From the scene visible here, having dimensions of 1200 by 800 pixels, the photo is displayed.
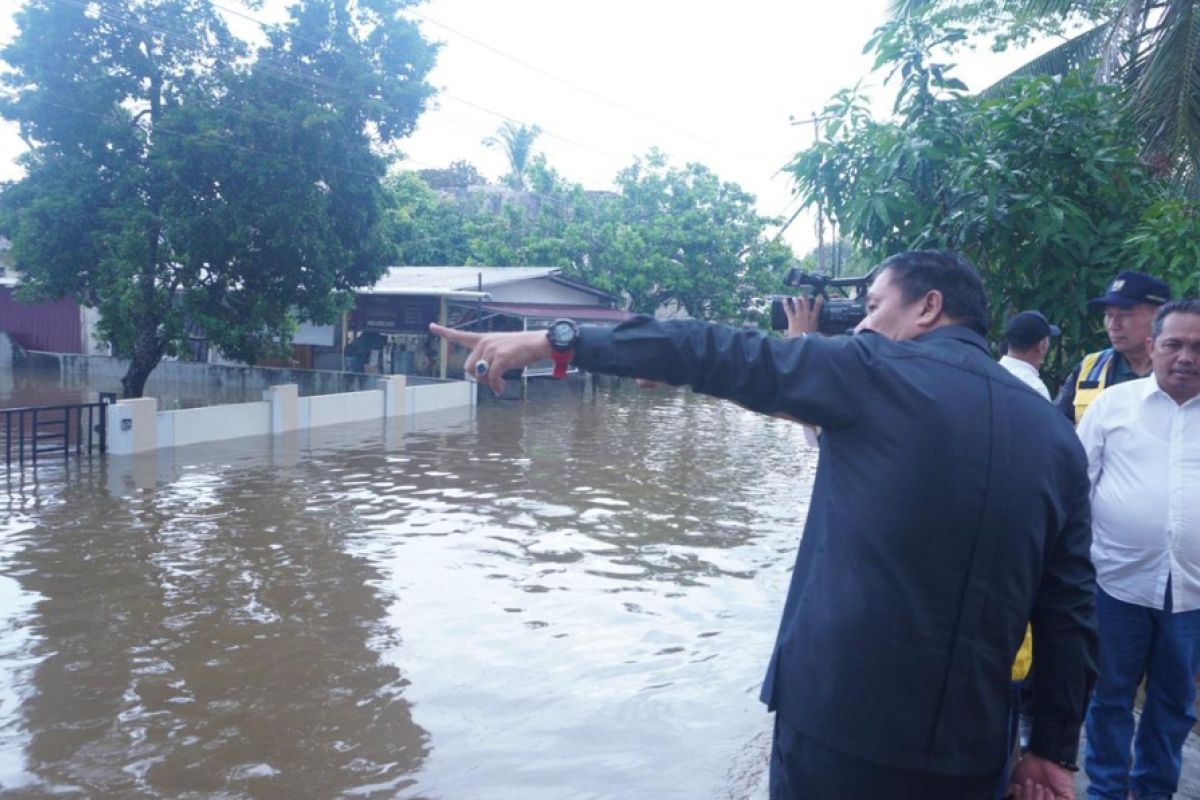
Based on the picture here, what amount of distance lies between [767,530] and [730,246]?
2327cm

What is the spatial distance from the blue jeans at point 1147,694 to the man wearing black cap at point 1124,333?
1.05m

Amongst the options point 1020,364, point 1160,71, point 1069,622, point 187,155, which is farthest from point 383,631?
point 187,155

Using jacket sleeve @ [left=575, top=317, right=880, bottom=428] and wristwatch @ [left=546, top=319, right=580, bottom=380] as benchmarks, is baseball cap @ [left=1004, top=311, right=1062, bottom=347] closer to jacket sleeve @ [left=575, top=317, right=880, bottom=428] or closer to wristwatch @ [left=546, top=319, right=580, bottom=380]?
jacket sleeve @ [left=575, top=317, right=880, bottom=428]

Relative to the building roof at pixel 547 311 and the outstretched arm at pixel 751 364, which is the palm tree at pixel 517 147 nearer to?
the building roof at pixel 547 311

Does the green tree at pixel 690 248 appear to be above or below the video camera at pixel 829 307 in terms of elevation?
above

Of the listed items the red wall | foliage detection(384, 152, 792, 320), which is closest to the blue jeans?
foliage detection(384, 152, 792, 320)

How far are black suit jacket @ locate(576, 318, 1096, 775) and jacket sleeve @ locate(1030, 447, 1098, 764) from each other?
128 millimetres

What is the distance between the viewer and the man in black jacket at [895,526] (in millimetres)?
2162

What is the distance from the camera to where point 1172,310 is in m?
3.68

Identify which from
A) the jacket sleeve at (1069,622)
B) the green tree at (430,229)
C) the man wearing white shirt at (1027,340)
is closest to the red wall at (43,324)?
the green tree at (430,229)

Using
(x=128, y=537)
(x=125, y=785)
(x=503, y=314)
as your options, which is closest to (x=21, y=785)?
(x=125, y=785)

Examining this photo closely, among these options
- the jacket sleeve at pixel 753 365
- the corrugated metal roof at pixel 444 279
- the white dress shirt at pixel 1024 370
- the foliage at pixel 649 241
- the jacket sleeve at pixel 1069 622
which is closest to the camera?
the jacket sleeve at pixel 753 365

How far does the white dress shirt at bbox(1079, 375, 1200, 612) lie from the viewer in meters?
3.55

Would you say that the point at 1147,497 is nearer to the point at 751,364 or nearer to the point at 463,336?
the point at 751,364
